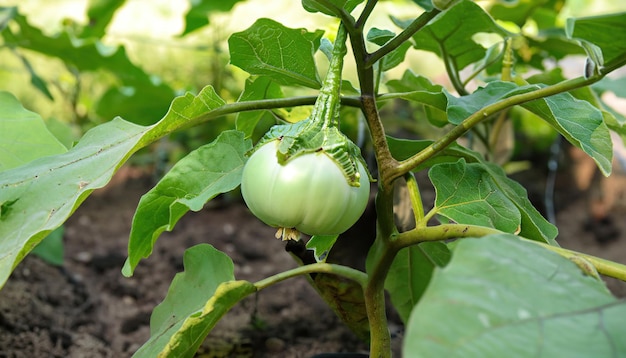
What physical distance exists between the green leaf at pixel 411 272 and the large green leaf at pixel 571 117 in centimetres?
19

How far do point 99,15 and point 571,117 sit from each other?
53.7 inches

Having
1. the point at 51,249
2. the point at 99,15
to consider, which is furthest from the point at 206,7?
the point at 51,249

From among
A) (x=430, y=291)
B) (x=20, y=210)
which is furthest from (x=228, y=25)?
(x=430, y=291)

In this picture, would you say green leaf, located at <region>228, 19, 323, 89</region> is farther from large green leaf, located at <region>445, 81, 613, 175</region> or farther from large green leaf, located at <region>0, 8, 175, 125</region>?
large green leaf, located at <region>0, 8, 175, 125</region>

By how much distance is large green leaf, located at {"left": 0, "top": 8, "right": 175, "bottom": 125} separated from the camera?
121cm

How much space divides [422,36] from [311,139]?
1.32ft

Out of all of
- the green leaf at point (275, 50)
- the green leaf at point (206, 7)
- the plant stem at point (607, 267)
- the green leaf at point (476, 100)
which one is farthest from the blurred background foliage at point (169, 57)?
the plant stem at point (607, 267)

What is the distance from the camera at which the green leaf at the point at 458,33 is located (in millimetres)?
760

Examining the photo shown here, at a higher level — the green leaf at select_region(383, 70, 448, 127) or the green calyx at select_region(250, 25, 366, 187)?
the green calyx at select_region(250, 25, 366, 187)

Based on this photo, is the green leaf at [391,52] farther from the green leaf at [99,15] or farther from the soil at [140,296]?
the green leaf at [99,15]

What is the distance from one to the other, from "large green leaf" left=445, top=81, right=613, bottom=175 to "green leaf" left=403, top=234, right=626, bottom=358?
0.63 ft

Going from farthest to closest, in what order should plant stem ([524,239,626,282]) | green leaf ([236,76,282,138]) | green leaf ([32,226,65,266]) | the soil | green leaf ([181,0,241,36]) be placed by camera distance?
1. green leaf ([181,0,241,36])
2. green leaf ([32,226,65,266])
3. the soil
4. green leaf ([236,76,282,138])
5. plant stem ([524,239,626,282])

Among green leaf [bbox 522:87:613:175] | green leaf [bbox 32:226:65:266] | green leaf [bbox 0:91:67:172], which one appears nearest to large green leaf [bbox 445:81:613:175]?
green leaf [bbox 522:87:613:175]

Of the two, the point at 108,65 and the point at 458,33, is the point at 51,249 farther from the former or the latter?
the point at 458,33
